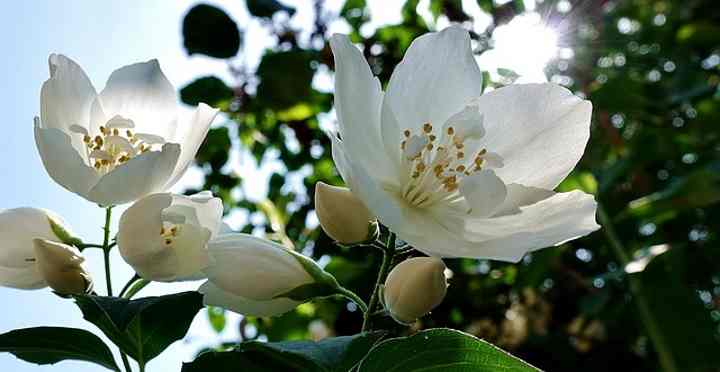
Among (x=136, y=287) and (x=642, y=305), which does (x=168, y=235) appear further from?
(x=642, y=305)

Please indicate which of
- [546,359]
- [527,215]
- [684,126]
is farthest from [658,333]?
[527,215]

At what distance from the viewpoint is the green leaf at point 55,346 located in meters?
0.83

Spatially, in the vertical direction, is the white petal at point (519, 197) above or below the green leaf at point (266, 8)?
below

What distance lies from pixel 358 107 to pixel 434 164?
0.49 ft

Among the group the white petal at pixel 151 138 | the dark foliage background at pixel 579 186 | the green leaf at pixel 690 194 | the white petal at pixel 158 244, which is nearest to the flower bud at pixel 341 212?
the white petal at pixel 158 244

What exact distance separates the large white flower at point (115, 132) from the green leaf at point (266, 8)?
1097 mm

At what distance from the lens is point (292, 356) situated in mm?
738

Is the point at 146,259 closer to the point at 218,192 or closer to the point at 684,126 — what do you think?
the point at 218,192

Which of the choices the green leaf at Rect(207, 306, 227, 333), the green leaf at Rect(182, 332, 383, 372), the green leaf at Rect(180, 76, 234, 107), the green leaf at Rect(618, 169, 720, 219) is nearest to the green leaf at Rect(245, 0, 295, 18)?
the green leaf at Rect(180, 76, 234, 107)

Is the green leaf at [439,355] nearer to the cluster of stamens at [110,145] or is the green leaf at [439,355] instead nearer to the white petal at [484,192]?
the white petal at [484,192]

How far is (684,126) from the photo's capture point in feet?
10.2

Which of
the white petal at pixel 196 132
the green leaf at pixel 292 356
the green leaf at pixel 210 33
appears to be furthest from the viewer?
the green leaf at pixel 210 33

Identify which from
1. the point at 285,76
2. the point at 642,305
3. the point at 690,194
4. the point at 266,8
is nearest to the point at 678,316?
the point at 642,305

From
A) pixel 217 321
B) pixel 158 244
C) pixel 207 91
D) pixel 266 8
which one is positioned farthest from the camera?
pixel 217 321
